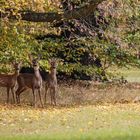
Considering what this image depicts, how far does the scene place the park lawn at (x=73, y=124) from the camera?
12.6 metres

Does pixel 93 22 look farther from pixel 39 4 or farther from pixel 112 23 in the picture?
pixel 39 4

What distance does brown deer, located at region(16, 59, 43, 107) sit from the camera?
75.0ft

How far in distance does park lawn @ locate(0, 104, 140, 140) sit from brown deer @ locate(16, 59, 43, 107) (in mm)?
2500

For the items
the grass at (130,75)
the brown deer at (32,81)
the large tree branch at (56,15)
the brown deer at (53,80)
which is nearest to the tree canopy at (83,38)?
the brown deer at (32,81)

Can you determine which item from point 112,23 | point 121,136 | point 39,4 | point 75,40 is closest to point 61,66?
point 75,40

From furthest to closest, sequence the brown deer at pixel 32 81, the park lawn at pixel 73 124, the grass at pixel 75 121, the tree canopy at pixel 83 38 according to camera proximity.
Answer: the tree canopy at pixel 83 38
the brown deer at pixel 32 81
the grass at pixel 75 121
the park lawn at pixel 73 124

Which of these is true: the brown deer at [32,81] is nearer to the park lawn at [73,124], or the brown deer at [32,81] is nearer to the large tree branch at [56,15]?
the park lawn at [73,124]

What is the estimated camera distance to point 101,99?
25.3 meters

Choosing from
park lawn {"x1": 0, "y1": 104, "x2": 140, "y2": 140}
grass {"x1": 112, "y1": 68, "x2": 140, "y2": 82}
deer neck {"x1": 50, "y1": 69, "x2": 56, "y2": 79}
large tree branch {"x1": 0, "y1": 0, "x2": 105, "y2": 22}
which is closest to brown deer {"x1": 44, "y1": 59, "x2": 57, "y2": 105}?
deer neck {"x1": 50, "y1": 69, "x2": 56, "y2": 79}

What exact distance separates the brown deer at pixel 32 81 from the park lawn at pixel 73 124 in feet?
8.20

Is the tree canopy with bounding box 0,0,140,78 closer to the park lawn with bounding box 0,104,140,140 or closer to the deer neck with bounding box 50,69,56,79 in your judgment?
the deer neck with bounding box 50,69,56,79

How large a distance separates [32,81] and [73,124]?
7.83 metres

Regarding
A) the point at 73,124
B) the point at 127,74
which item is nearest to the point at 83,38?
the point at 73,124

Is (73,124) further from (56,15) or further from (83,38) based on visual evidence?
(83,38)
